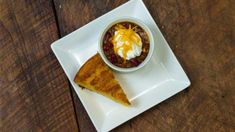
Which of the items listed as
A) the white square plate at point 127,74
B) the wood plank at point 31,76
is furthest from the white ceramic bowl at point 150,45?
the wood plank at point 31,76

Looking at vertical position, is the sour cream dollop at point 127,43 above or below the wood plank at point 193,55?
above

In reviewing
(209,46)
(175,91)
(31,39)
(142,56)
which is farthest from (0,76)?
(209,46)

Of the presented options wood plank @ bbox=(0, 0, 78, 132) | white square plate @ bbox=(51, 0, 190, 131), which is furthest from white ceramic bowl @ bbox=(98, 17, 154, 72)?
wood plank @ bbox=(0, 0, 78, 132)

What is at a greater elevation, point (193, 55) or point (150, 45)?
point (150, 45)

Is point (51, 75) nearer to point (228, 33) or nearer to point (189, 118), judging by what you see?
point (189, 118)

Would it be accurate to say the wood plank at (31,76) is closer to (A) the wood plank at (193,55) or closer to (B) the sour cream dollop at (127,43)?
(A) the wood plank at (193,55)

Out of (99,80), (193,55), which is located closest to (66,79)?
(99,80)

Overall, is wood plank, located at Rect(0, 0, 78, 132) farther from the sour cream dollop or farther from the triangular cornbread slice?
the sour cream dollop

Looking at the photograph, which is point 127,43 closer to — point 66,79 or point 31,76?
point 66,79
